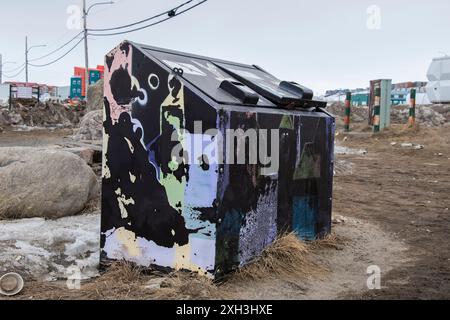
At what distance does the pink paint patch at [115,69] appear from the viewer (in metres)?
4.03

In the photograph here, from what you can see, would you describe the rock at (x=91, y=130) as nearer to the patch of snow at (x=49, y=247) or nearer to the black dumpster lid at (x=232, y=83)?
the patch of snow at (x=49, y=247)

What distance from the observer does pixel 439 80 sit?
21922 mm

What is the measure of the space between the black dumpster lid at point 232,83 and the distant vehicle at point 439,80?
60.0 ft

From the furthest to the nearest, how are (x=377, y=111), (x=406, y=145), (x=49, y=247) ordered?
(x=377, y=111)
(x=406, y=145)
(x=49, y=247)

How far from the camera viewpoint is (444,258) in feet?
15.7

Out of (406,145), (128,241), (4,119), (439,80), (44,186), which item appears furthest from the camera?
(4,119)

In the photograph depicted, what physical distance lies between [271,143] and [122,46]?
1396 millimetres

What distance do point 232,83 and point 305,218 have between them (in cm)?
146

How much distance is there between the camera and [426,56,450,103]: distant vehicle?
2148 centimetres

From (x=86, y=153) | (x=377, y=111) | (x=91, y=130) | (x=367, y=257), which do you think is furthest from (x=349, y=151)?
(x=367, y=257)

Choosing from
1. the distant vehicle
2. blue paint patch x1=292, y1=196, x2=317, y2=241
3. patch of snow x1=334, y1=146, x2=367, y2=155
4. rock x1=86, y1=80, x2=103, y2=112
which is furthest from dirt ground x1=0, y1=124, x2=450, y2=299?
the distant vehicle

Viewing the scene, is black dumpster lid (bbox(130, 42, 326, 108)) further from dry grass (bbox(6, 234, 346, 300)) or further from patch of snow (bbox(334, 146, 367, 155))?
patch of snow (bbox(334, 146, 367, 155))

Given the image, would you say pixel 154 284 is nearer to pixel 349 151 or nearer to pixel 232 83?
pixel 232 83

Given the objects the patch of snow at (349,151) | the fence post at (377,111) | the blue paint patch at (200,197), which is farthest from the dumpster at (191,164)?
the fence post at (377,111)
